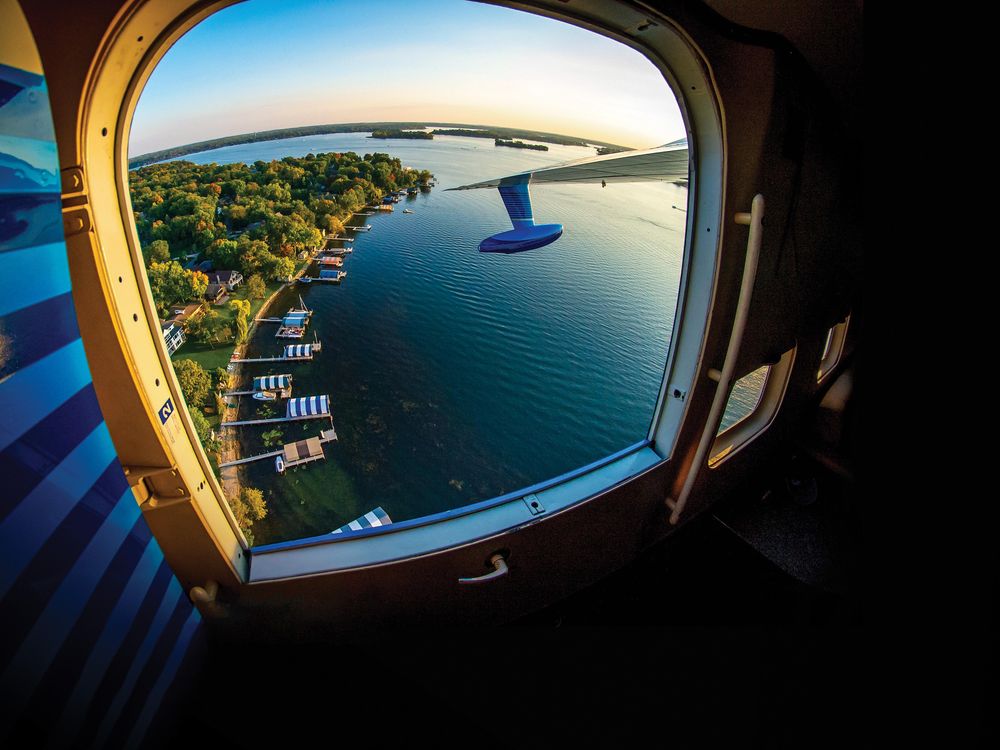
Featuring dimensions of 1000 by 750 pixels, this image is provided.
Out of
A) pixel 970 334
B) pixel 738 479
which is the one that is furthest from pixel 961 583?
pixel 738 479

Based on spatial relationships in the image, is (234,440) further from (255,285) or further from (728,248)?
(728,248)

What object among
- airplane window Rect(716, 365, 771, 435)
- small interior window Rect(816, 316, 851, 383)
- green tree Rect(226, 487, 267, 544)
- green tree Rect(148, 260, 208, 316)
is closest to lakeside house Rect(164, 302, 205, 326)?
green tree Rect(148, 260, 208, 316)

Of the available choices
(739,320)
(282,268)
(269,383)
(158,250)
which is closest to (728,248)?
(739,320)

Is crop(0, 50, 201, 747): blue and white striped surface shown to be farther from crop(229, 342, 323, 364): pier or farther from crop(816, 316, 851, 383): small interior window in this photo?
crop(229, 342, 323, 364): pier

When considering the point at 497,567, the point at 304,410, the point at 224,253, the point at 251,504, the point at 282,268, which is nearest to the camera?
the point at 497,567

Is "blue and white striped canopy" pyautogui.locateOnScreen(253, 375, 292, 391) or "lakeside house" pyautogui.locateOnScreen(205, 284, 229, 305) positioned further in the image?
"blue and white striped canopy" pyautogui.locateOnScreen(253, 375, 292, 391)

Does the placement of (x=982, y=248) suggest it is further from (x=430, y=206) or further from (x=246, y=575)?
(x=430, y=206)
